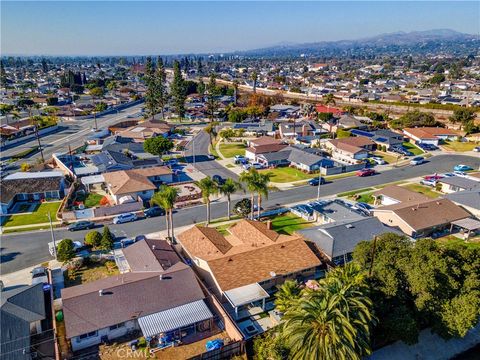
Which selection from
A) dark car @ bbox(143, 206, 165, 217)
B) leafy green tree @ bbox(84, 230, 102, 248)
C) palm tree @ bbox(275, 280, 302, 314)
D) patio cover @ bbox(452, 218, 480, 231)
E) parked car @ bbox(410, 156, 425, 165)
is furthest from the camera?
parked car @ bbox(410, 156, 425, 165)

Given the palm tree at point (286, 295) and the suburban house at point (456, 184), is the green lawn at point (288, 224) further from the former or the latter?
the suburban house at point (456, 184)

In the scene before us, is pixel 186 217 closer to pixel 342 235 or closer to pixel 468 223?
pixel 342 235

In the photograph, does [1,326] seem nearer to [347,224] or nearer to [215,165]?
[347,224]

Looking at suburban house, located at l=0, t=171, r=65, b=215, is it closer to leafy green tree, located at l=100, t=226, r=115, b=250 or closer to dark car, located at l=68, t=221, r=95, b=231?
dark car, located at l=68, t=221, r=95, b=231

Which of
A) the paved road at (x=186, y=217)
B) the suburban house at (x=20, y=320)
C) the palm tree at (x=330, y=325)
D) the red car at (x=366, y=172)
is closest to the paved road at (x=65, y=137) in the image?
the paved road at (x=186, y=217)

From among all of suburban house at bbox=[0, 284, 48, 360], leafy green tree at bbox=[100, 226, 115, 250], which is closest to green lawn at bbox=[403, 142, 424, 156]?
leafy green tree at bbox=[100, 226, 115, 250]
